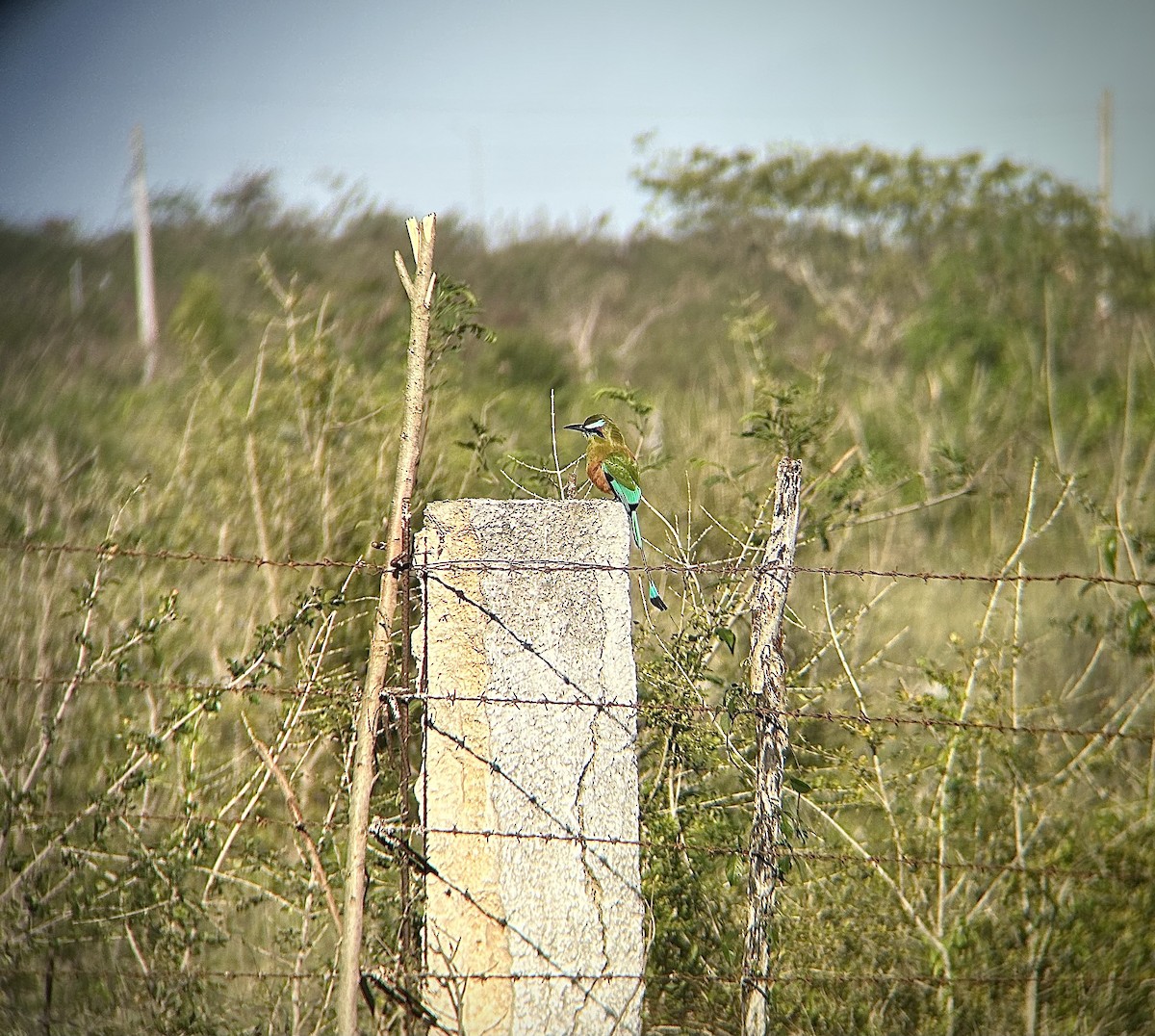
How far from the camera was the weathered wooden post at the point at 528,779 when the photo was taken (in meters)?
2.37

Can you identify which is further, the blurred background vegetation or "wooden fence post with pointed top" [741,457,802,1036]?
the blurred background vegetation

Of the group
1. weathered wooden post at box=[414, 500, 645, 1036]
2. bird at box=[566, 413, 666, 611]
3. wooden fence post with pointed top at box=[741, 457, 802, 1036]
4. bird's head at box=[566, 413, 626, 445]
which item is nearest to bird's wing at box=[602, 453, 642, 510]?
bird at box=[566, 413, 666, 611]

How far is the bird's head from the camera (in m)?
3.56

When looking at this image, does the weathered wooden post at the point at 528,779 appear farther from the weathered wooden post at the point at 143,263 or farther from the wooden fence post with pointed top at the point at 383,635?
the weathered wooden post at the point at 143,263

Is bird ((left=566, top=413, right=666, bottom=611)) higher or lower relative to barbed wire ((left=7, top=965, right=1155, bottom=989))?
higher

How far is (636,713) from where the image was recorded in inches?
95.8

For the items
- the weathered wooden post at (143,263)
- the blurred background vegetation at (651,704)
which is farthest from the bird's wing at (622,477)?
the weathered wooden post at (143,263)

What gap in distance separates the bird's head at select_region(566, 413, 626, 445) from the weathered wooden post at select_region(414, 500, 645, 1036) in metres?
1.11

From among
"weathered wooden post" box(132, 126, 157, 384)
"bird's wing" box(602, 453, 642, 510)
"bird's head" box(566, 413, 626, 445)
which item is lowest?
"bird's wing" box(602, 453, 642, 510)

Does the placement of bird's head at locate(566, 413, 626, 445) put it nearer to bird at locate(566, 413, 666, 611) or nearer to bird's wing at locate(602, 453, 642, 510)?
bird at locate(566, 413, 666, 611)

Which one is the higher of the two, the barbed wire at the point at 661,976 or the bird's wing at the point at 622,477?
the bird's wing at the point at 622,477

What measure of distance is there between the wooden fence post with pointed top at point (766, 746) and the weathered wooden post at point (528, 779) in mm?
292

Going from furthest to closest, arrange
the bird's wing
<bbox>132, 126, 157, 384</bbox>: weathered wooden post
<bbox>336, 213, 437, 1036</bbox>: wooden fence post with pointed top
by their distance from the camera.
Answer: <bbox>132, 126, 157, 384</bbox>: weathered wooden post, the bird's wing, <bbox>336, 213, 437, 1036</bbox>: wooden fence post with pointed top

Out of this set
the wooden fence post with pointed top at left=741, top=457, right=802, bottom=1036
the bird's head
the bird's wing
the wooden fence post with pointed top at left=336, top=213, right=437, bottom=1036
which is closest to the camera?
the wooden fence post with pointed top at left=336, top=213, right=437, bottom=1036
